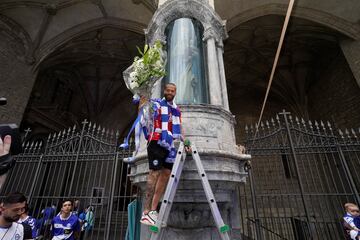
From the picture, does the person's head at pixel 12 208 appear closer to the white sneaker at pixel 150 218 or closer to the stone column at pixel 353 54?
the white sneaker at pixel 150 218

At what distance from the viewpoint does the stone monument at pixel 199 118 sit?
2812 millimetres

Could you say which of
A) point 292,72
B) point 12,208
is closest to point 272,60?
point 292,72

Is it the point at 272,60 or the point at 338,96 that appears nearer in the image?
the point at 338,96

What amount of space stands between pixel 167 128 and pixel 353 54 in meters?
10.0

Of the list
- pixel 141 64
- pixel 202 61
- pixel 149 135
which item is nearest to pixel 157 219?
pixel 149 135

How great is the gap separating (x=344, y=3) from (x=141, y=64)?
10639mm

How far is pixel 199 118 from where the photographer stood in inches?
128

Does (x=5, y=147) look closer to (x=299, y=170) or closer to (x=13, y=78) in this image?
(x=299, y=170)

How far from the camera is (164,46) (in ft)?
14.4

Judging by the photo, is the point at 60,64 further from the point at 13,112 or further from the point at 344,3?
the point at 344,3

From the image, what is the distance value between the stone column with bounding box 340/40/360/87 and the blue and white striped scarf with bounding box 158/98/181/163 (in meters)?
8.92

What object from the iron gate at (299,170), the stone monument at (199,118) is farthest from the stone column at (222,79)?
the iron gate at (299,170)

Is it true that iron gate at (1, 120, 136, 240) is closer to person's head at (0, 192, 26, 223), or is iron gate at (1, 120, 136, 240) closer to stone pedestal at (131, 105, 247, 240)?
stone pedestal at (131, 105, 247, 240)

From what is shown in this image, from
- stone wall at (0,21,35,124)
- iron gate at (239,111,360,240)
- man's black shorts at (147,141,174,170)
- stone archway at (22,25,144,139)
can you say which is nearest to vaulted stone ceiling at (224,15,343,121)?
iron gate at (239,111,360,240)
